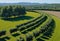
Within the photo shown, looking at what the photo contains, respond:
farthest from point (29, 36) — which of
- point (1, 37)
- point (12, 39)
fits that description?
point (1, 37)

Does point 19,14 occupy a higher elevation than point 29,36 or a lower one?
higher

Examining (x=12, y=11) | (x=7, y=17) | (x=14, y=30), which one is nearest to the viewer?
(x=14, y=30)

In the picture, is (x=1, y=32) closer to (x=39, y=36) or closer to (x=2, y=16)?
(x=39, y=36)

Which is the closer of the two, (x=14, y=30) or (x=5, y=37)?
(x=5, y=37)

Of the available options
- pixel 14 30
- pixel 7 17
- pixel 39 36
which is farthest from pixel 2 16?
pixel 39 36

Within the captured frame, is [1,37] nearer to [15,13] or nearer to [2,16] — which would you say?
[2,16]

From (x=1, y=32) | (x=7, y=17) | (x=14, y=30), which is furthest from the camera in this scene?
(x=7, y=17)

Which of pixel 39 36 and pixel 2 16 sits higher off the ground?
pixel 2 16

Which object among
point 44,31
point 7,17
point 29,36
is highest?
point 7,17

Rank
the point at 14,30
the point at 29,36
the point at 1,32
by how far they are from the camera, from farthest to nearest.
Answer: the point at 14,30, the point at 1,32, the point at 29,36
